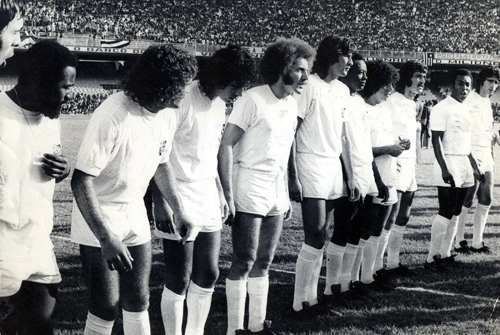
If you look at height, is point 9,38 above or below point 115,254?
above

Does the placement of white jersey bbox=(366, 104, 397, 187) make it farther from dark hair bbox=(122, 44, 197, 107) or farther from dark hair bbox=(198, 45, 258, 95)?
dark hair bbox=(122, 44, 197, 107)

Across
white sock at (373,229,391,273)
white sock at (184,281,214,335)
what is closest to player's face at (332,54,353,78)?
white sock at (373,229,391,273)

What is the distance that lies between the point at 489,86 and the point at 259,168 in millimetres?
3291

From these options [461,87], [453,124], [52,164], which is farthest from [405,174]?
[52,164]

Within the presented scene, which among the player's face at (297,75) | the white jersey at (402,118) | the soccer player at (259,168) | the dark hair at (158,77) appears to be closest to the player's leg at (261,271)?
the soccer player at (259,168)

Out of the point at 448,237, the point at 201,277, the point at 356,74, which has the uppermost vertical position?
the point at 356,74

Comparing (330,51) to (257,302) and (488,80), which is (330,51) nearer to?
(257,302)

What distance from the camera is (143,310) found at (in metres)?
2.55

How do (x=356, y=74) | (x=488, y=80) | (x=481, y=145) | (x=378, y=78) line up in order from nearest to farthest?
(x=356, y=74)
(x=378, y=78)
(x=488, y=80)
(x=481, y=145)

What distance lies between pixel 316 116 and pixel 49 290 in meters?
2.11

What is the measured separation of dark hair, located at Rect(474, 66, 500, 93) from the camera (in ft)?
18.0

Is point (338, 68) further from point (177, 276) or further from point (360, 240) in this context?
point (177, 276)

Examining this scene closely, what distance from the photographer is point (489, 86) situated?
5.55m

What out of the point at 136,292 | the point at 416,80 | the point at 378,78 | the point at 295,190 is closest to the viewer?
the point at 136,292
